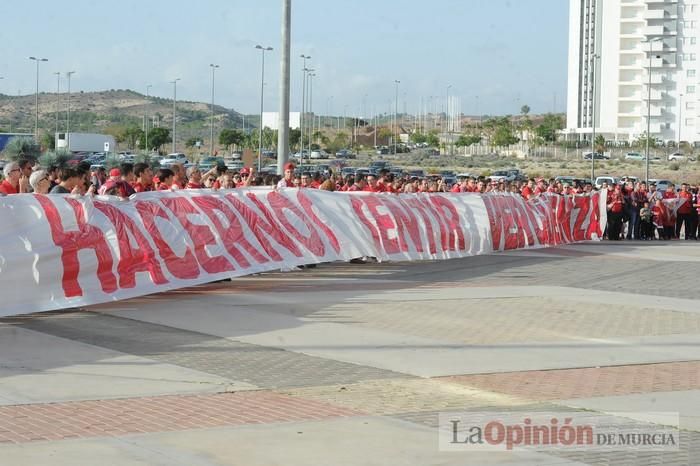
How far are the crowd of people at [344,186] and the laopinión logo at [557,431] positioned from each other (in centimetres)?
819

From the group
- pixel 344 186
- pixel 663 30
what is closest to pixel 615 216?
pixel 344 186

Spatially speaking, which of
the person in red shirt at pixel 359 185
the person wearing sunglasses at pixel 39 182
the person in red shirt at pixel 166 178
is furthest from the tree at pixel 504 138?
the person wearing sunglasses at pixel 39 182

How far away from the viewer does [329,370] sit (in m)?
10.3

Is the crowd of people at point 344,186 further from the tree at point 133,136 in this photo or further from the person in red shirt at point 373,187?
the tree at point 133,136

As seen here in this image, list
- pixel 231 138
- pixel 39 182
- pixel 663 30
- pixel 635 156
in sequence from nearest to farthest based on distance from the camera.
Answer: pixel 39 182
pixel 635 156
pixel 231 138
pixel 663 30

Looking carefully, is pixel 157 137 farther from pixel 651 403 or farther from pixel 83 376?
pixel 651 403

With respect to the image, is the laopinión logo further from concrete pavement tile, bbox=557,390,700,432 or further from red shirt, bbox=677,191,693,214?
red shirt, bbox=677,191,693,214

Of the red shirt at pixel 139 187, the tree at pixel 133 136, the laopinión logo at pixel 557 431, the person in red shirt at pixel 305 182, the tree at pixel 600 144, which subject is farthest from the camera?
the tree at pixel 600 144

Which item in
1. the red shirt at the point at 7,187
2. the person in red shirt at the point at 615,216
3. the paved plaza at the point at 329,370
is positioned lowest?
the paved plaza at the point at 329,370

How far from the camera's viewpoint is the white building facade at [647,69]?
140375mm

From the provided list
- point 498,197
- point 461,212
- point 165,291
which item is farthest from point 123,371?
point 498,197

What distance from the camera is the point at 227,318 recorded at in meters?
13.4

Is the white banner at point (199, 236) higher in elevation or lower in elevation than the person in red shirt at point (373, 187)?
lower

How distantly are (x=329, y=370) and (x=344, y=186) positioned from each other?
15.2m
